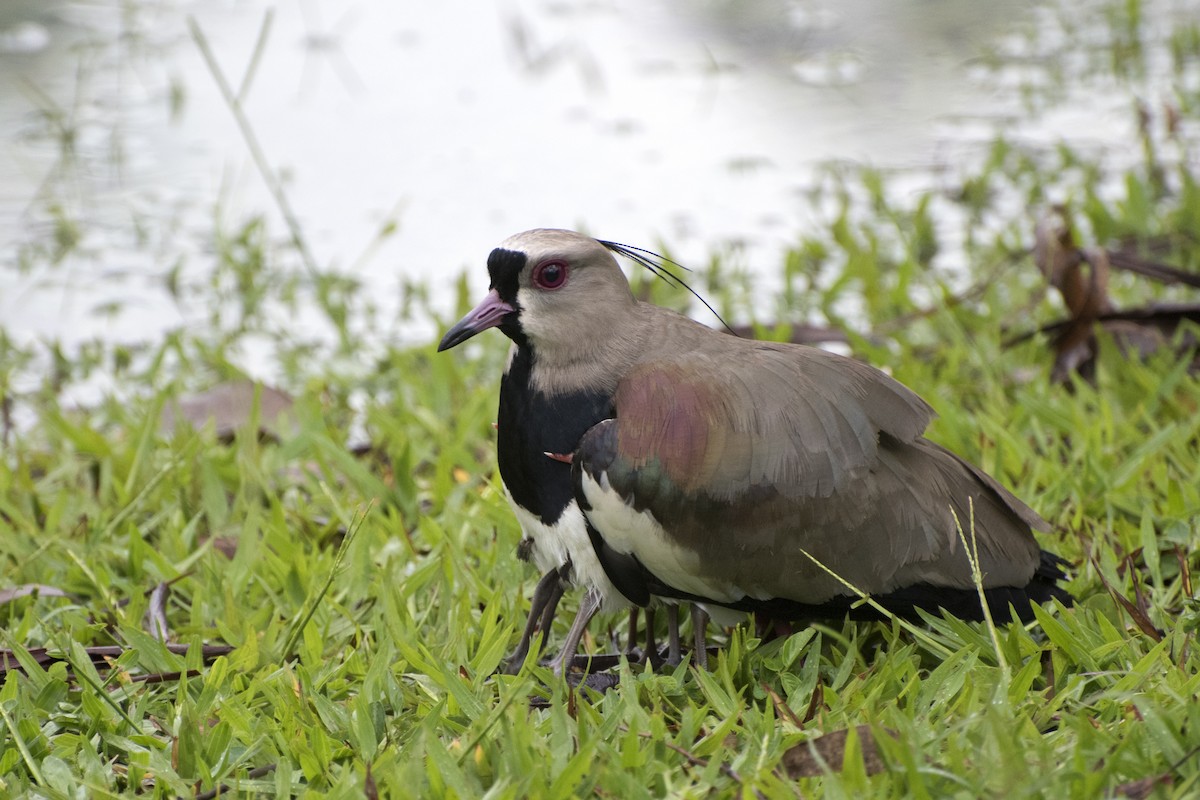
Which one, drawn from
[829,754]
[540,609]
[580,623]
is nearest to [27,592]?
[540,609]

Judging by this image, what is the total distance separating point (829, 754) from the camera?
97.0 inches

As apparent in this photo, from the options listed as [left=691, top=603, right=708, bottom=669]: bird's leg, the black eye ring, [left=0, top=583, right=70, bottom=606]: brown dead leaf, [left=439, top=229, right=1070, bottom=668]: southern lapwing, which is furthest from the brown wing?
[left=0, top=583, right=70, bottom=606]: brown dead leaf

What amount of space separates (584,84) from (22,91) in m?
2.60

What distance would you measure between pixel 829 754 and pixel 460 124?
4681mm

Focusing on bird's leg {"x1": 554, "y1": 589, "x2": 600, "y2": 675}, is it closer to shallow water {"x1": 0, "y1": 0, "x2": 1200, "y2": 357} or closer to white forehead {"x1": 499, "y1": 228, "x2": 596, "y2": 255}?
white forehead {"x1": 499, "y1": 228, "x2": 596, "y2": 255}

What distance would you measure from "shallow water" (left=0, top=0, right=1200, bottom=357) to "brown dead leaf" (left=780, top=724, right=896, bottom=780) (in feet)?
10.1

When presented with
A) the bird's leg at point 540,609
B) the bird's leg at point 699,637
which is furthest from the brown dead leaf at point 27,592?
the bird's leg at point 699,637

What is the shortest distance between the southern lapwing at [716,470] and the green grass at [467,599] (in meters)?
0.14

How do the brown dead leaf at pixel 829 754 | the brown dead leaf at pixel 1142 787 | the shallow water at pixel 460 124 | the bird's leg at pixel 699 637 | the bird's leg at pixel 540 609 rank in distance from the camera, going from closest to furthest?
the brown dead leaf at pixel 1142 787 < the brown dead leaf at pixel 829 754 < the bird's leg at pixel 699 637 < the bird's leg at pixel 540 609 < the shallow water at pixel 460 124

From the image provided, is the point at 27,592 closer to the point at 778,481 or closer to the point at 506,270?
the point at 506,270

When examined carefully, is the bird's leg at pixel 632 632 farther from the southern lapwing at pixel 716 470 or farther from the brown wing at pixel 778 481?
the brown wing at pixel 778 481

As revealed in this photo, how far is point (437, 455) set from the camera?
412 cm

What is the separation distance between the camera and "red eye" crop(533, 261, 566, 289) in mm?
2945

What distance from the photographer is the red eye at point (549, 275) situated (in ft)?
9.66
